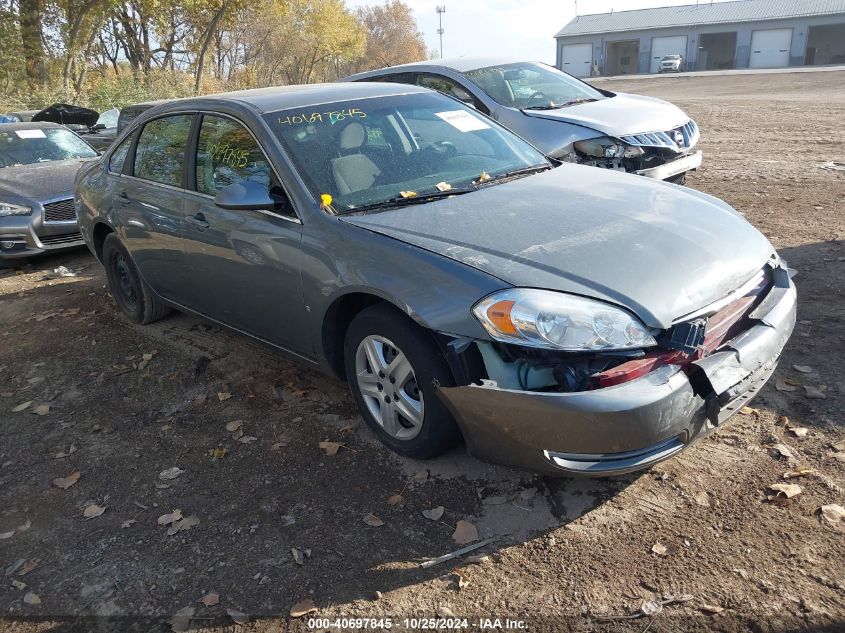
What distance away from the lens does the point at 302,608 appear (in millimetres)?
2674

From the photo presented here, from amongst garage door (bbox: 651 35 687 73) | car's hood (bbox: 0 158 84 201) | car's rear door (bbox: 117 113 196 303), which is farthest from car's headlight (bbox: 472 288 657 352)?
garage door (bbox: 651 35 687 73)

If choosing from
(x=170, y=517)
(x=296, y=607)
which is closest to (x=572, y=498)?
(x=296, y=607)

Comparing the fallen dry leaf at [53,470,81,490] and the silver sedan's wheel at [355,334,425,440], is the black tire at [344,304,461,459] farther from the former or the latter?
the fallen dry leaf at [53,470,81,490]

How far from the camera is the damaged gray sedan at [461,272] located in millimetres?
2775

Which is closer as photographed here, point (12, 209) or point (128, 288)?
point (128, 288)

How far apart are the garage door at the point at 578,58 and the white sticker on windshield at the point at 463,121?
6785cm

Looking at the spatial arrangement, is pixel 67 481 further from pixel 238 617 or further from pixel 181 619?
pixel 238 617

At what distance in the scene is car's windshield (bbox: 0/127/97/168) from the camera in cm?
927

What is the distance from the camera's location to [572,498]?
315 centimetres

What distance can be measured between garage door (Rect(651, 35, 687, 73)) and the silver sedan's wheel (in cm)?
6748

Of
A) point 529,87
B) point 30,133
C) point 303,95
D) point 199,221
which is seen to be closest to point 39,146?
point 30,133

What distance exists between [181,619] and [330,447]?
1.22 meters

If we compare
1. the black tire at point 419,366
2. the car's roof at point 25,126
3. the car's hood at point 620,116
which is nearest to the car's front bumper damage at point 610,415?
the black tire at point 419,366

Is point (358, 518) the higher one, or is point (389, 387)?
point (389, 387)
